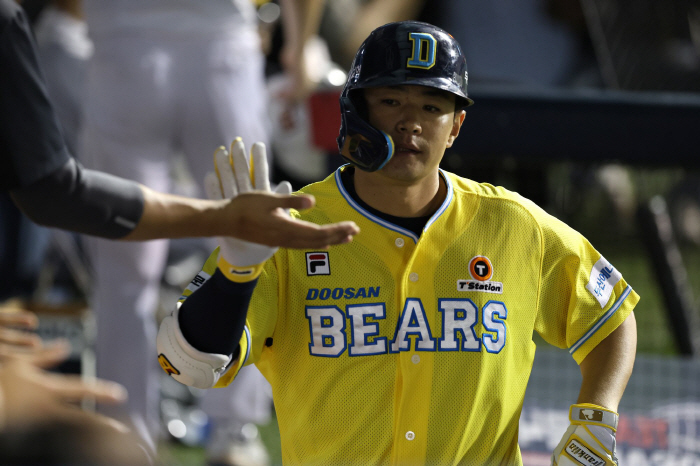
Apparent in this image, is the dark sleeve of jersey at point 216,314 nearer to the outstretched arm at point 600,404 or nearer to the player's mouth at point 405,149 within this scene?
the player's mouth at point 405,149

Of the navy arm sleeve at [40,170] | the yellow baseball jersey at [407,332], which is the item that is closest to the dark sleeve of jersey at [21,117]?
the navy arm sleeve at [40,170]

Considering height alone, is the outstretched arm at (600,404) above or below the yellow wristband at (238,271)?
below

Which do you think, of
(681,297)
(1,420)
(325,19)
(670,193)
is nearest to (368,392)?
(1,420)

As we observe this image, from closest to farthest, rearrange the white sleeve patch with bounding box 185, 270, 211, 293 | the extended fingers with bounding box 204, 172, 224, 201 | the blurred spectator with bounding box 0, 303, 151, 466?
the blurred spectator with bounding box 0, 303, 151, 466, the extended fingers with bounding box 204, 172, 224, 201, the white sleeve patch with bounding box 185, 270, 211, 293

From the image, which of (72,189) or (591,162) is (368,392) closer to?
(72,189)

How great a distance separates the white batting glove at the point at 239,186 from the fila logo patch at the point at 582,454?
39.2 inches

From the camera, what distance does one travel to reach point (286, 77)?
5.12 meters

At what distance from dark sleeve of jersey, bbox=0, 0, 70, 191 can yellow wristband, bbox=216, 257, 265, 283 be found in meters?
0.44

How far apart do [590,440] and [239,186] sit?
46.1 inches

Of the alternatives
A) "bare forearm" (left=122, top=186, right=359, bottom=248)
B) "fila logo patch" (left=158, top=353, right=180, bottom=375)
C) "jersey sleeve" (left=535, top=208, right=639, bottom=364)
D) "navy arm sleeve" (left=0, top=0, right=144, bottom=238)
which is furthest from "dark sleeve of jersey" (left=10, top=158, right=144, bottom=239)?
"jersey sleeve" (left=535, top=208, right=639, bottom=364)

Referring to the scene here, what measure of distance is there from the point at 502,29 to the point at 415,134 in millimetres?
3745

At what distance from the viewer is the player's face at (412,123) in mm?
2562

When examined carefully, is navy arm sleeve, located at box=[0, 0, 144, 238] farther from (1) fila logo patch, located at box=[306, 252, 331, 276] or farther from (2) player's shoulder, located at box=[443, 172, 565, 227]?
(2) player's shoulder, located at box=[443, 172, 565, 227]

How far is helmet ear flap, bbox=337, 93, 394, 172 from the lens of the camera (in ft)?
8.26
